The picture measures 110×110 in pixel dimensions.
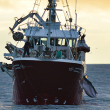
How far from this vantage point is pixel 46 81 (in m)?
37.4

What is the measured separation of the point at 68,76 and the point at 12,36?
12.5 m

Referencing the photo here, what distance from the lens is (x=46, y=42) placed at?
43.2 m

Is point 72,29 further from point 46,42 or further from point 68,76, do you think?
point 68,76

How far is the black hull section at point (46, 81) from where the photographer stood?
122 feet

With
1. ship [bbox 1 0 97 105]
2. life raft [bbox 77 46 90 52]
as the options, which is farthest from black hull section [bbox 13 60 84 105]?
life raft [bbox 77 46 90 52]

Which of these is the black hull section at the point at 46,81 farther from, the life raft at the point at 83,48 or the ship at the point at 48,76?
the life raft at the point at 83,48

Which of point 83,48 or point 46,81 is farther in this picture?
point 83,48

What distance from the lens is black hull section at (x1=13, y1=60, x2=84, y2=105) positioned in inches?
1467

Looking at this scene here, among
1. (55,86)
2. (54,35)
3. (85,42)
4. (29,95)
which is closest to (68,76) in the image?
(55,86)

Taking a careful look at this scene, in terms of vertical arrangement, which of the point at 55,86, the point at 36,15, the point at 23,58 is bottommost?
the point at 55,86

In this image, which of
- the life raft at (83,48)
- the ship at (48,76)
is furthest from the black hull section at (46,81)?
the life raft at (83,48)

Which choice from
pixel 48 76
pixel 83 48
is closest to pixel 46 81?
pixel 48 76

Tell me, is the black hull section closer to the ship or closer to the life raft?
the ship

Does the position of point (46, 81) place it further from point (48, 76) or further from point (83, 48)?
point (83, 48)
